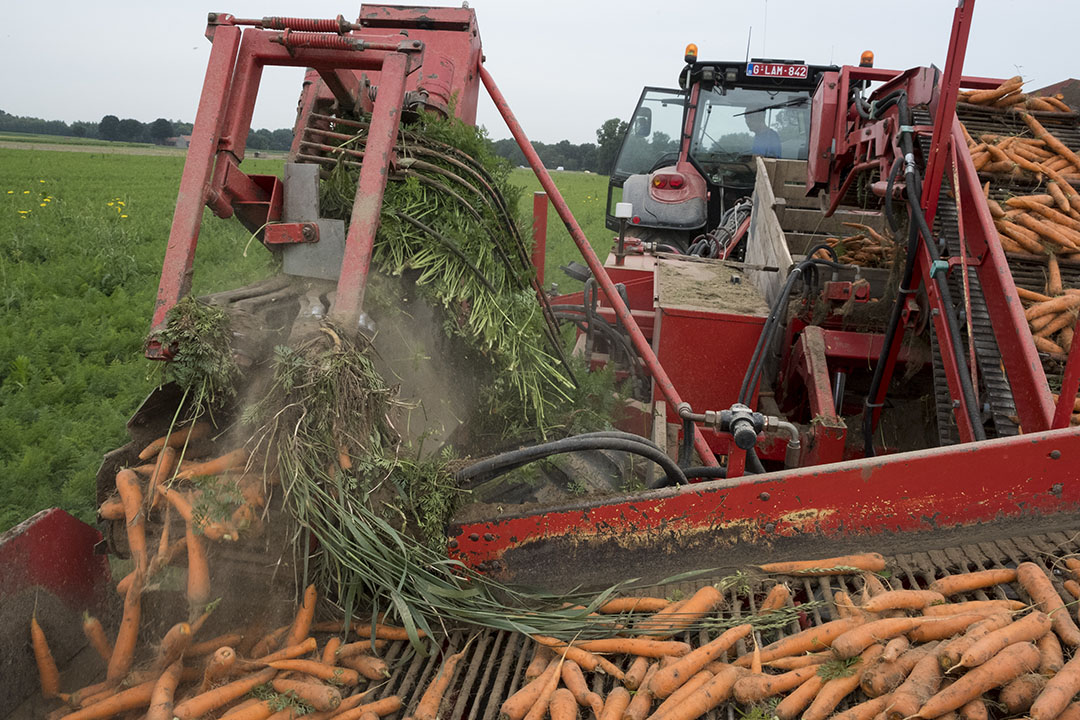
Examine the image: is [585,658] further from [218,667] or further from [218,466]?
[218,466]

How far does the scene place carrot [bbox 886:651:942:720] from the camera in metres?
1.81

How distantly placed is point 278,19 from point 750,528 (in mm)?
2433

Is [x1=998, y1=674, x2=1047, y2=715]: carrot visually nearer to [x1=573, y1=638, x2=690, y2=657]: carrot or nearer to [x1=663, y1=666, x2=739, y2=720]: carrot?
[x1=663, y1=666, x2=739, y2=720]: carrot

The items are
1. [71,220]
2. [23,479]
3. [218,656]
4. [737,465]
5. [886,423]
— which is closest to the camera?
[218,656]

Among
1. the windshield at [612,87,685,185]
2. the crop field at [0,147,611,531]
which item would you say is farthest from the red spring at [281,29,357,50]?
the windshield at [612,87,685,185]

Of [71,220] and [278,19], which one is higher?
[278,19]

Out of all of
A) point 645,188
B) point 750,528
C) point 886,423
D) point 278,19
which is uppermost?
point 645,188

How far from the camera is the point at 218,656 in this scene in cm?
224

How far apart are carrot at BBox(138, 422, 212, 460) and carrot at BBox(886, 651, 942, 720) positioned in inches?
86.6

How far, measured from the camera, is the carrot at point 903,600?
2.16m

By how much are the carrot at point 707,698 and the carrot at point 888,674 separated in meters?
0.33

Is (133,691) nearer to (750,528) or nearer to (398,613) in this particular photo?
(398,613)

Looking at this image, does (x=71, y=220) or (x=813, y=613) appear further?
(x=71, y=220)

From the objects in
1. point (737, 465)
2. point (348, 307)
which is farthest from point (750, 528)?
point (348, 307)
